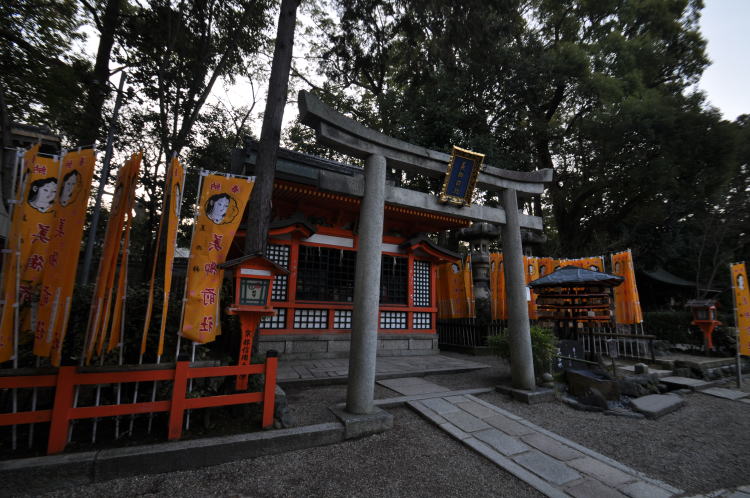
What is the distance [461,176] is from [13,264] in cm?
605

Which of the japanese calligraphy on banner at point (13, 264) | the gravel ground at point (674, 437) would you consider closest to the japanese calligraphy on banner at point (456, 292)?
the gravel ground at point (674, 437)

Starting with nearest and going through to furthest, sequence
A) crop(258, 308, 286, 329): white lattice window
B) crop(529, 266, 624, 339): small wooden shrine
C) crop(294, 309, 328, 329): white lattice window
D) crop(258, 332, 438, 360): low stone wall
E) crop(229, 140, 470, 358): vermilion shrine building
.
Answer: crop(529, 266, 624, 339): small wooden shrine, crop(258, 332, 438, 360): low stone wall, crop(258, 308, 286, 329): white lattice window, crop(229, 140, 470, 358): vermilion shrine building, crop(294, 309, 328, 329): white lattice window

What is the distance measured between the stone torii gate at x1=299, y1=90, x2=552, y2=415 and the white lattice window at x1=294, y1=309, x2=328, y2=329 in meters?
4.70

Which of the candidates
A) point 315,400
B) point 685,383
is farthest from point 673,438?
point 315,400

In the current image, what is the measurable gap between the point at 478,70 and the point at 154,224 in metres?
16.4

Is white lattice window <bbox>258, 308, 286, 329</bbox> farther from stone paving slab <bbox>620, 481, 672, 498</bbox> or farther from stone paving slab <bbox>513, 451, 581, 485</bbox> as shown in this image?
stone paving slab <bbox>620, 481, 672, 498</bbox>

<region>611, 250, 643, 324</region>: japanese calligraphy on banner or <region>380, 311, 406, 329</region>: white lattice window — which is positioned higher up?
<region>611, 250, 643, 324</region>: japanese calligraphy on banner

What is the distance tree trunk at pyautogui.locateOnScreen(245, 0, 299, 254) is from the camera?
5680mm

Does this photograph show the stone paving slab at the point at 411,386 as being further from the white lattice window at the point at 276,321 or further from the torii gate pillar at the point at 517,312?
the white lattice window at the point at 276,321

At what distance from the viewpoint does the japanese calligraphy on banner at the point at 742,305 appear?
7.51 m

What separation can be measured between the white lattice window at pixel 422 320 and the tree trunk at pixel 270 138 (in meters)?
6.38

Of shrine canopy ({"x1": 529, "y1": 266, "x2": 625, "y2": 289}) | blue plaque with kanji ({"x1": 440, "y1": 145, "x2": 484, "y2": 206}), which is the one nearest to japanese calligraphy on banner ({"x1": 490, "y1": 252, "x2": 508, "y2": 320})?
shrine canopy ({"x1": 529, "y1": 266, "x2": 625, "y2": 289})

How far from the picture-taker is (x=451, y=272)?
13.1 metres

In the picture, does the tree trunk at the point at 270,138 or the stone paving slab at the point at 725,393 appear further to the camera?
the stone paving slab at the point at 725,393
